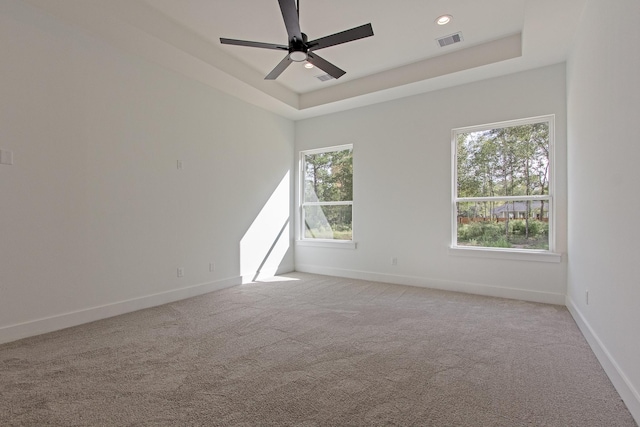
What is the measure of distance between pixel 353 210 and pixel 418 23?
294 centimetres

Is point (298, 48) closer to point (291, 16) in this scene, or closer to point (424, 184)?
point (291, 16)

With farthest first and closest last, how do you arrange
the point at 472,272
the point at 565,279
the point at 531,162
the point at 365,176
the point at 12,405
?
the point at 365,176 < the point at 472,272 < the point at 531,162 < the point at 565,279 < the point at 12,405

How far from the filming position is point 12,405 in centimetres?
182

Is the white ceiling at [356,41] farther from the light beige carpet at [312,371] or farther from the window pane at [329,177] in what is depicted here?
the light beige carpet at [312,371]

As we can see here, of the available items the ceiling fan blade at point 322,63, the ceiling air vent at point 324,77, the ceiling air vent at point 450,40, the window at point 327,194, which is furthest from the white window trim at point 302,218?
the ceiling fan blade at point 322,63

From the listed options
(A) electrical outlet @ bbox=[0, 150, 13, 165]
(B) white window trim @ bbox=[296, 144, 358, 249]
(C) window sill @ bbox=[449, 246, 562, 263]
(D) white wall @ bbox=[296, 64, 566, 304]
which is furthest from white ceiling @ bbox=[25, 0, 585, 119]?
(C) window sill @ bbox=[449, 246, 562, 263]

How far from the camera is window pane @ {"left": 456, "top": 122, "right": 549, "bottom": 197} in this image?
4.16 metres

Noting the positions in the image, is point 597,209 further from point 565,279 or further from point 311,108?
point 311,108

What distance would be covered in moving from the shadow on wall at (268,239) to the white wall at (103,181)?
235mm

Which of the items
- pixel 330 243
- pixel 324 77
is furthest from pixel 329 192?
pixel 324 77

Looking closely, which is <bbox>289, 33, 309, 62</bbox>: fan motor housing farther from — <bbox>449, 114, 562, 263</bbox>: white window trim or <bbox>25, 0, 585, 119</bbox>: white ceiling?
<bbox>449, 114, 562, 263</bbox>: white window trim

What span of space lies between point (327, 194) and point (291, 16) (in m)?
3.68

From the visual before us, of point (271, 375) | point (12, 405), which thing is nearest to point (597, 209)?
point (271, 375)

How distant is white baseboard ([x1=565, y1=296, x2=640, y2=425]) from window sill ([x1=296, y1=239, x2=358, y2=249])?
3234 millimetres
